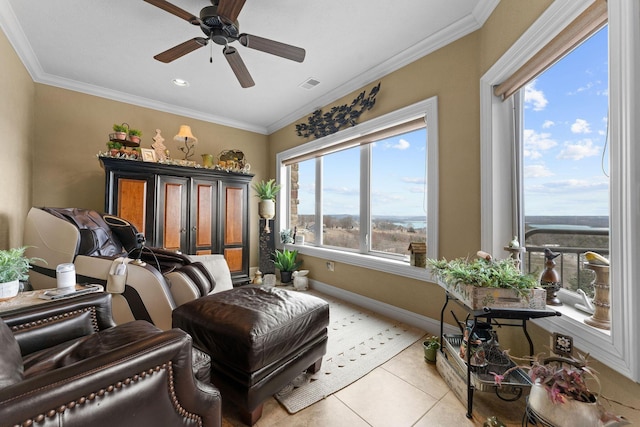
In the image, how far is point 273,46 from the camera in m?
1.85

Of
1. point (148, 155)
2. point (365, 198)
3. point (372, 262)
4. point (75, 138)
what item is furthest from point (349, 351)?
point (75, 138)

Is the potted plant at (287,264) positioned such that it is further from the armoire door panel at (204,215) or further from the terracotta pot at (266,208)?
the armoire door panel at (204,215)

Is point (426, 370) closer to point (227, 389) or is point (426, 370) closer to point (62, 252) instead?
point (227, 389)

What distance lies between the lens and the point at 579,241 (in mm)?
1417

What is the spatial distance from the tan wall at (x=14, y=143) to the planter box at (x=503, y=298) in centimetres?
360

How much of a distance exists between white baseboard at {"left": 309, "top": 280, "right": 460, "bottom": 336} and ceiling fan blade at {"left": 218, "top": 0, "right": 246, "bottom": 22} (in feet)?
9.01

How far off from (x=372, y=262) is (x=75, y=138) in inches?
150

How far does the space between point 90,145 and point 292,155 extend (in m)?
2.56

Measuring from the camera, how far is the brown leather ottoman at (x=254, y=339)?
50.4 inches

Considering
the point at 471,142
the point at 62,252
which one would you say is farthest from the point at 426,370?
the point at 62,252

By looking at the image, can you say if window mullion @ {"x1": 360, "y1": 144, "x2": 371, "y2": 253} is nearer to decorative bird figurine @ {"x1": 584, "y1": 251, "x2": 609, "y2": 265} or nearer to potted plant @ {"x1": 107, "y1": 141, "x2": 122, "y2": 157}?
decorative bird figurine @ {"x1": 584, "y1": 251, "x2": 609, "y2": 265}

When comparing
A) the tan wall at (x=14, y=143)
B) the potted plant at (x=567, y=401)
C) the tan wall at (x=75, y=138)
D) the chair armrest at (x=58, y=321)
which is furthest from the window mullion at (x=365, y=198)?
the tan wall at (x=14, y=143)

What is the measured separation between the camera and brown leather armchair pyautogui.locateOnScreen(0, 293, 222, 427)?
0.64 metres

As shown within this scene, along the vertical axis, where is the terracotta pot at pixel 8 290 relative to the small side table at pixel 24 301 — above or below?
above
